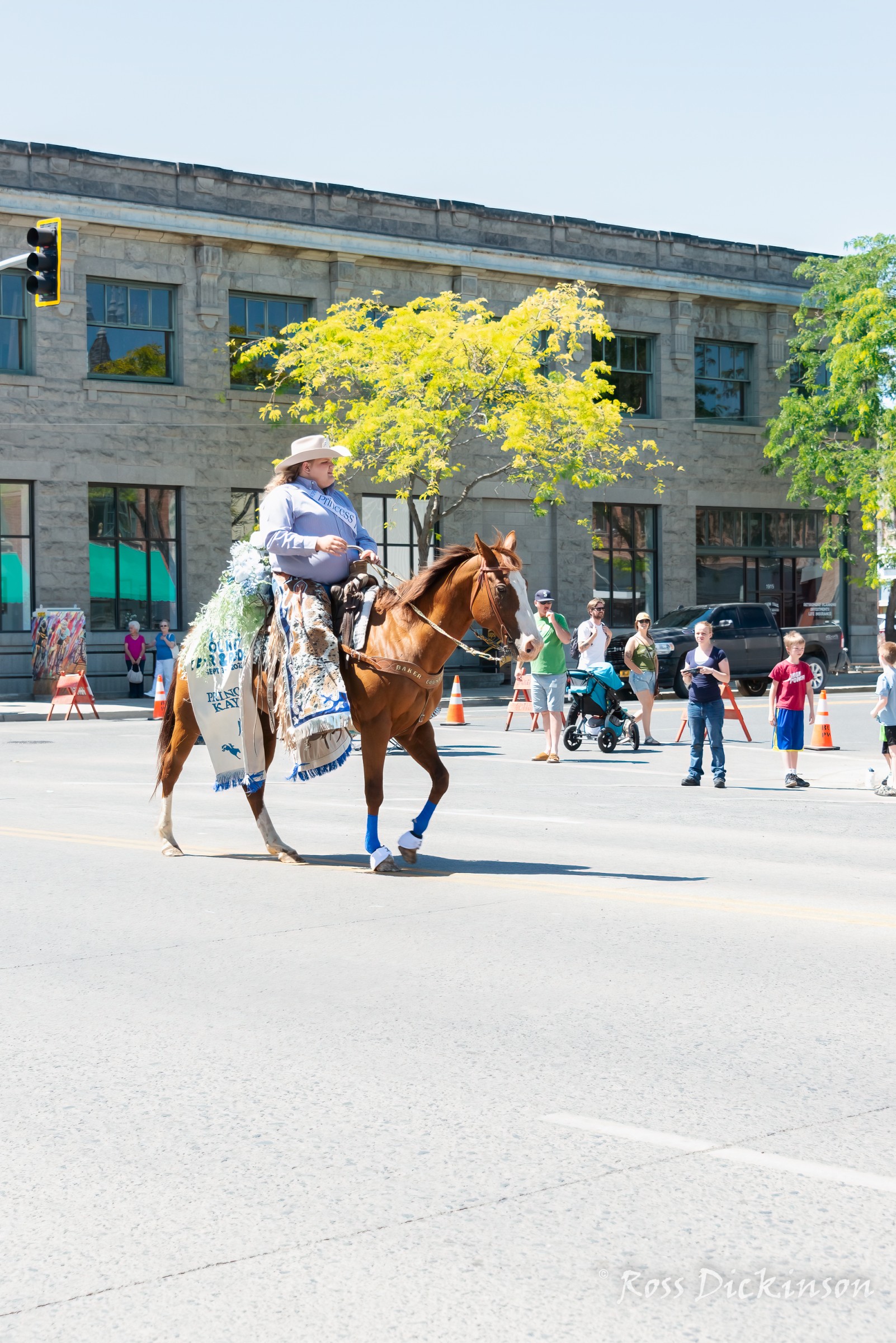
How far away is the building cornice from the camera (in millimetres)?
34656

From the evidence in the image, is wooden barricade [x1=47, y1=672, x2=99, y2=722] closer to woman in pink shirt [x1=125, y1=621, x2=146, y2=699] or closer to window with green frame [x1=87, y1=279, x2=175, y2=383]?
woman in pink shirt [x1=125, y1=621, x2=146, y2=699]

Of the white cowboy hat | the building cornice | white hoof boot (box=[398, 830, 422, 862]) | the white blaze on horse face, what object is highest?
the building cornice

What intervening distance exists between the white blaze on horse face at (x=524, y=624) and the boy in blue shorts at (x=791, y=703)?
7245mm

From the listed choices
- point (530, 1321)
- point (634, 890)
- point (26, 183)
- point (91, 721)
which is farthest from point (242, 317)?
point (530, 1321)

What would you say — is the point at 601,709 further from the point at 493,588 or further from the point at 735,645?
the point at 735,645

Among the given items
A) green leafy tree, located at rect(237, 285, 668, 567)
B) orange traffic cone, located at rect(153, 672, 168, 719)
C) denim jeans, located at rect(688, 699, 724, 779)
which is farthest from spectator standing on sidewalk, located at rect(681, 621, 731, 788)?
green leafy tree, located at rect(237, 285, 668, 567)

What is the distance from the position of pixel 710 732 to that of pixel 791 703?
92 centimetres

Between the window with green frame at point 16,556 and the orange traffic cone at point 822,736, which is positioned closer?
the orange traffic cone at point 822,736

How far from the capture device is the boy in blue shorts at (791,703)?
54.9ft

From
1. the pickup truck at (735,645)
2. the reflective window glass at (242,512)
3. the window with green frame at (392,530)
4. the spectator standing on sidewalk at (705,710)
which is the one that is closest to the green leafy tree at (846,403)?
the pickup truck at (735,645)

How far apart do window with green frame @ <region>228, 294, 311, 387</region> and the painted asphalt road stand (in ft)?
90.8

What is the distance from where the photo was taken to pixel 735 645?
35438 millimetres

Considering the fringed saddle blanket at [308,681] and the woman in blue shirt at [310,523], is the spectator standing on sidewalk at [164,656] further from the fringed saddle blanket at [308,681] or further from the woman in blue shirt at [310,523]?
the fringed saddle blanket at [308,681]

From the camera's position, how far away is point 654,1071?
220 inches
